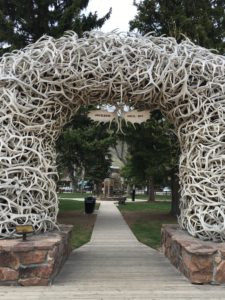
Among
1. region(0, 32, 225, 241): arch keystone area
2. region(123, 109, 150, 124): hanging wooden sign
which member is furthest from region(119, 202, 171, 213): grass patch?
region(0, 32, 225, 241): arch keystone area

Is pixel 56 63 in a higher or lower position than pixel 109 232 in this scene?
higher

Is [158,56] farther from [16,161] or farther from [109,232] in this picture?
[109,232]

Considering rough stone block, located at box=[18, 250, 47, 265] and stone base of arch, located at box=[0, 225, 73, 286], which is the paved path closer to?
stone base of arch, located at box=[0, 225, 73, 286]

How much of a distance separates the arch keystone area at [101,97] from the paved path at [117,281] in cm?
88

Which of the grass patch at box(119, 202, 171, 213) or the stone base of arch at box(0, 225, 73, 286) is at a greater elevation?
the stone base of arch at box(0, 225, 73, 286)

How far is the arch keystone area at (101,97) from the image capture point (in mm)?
6988

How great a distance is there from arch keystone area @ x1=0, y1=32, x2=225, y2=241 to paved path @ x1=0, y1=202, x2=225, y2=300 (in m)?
0.88

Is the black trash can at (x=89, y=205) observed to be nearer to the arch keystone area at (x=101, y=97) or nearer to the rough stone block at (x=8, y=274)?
the arch keystone area at (x=101, y=97)

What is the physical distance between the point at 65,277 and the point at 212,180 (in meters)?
2.71

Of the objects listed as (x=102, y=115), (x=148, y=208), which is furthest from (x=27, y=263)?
(x=148, y=208)

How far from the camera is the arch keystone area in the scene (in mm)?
6988

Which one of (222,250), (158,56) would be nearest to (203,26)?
(158,56)

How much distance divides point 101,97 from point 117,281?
9.95 ft

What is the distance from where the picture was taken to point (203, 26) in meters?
15.6
